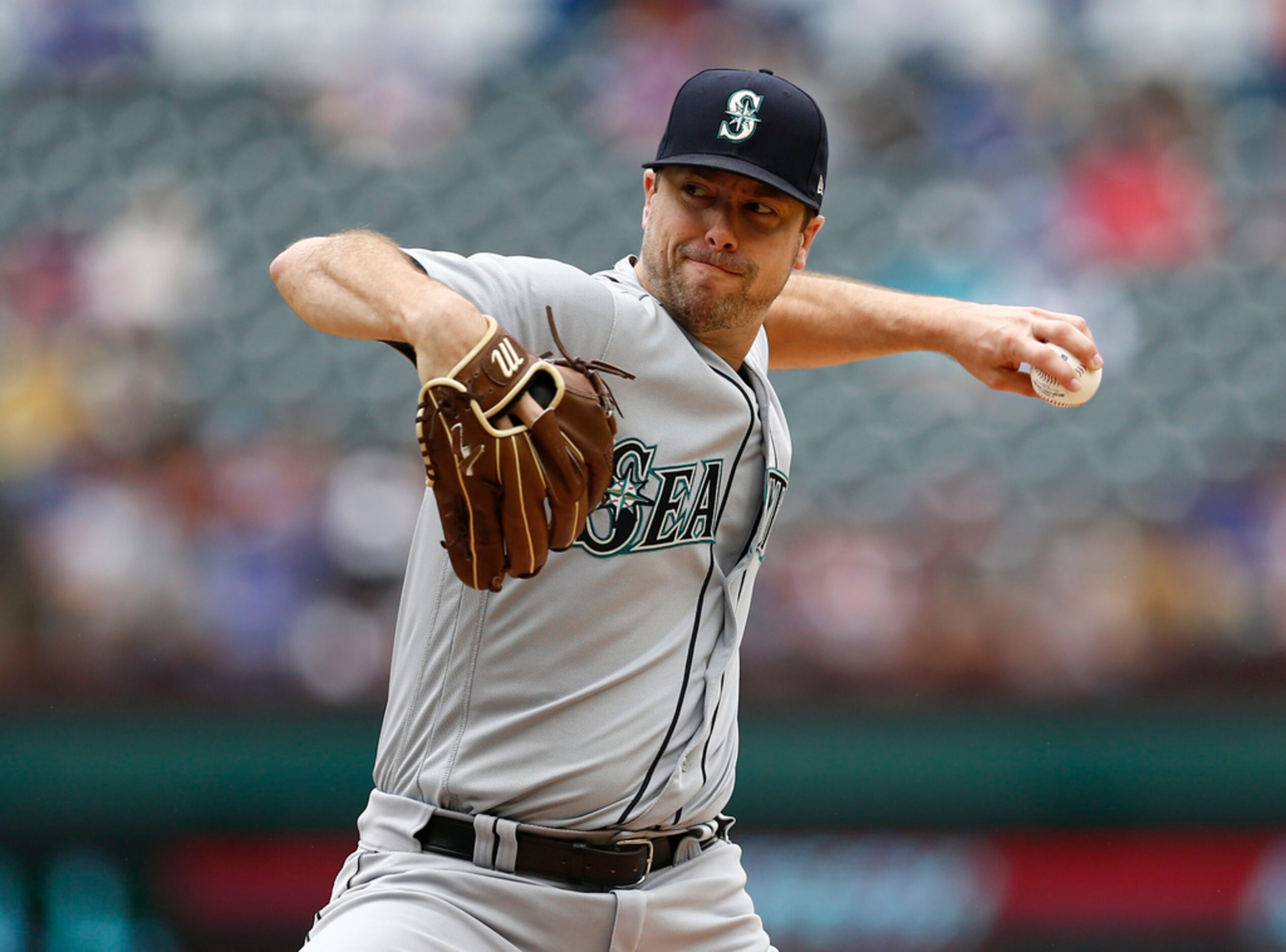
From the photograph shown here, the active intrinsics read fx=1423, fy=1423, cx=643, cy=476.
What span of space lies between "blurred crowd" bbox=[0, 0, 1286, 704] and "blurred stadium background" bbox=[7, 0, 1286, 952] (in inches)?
0.7

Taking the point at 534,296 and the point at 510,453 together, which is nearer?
the point at 510,453

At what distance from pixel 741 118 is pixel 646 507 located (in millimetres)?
590

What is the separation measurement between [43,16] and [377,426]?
266 centimetres

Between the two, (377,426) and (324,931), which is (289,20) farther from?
(324,931)

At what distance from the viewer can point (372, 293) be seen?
5.45 ft

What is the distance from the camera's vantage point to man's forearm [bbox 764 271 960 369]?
2.45 meters

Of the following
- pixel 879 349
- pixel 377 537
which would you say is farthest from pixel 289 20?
pixel 879 349

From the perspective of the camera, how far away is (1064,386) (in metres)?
2.20

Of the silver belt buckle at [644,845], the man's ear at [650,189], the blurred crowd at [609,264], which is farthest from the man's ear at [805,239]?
the blurred crowd at [609,264]

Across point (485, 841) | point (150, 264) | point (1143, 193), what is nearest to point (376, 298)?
point (485, 841)

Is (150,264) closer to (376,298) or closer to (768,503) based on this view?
(768,503)

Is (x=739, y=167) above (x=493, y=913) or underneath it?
above

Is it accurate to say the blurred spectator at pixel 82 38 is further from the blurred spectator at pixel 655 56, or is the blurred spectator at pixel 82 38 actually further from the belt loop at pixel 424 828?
the belt loop at pixel 424 828

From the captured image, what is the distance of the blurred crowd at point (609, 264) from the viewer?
5.05 metres
